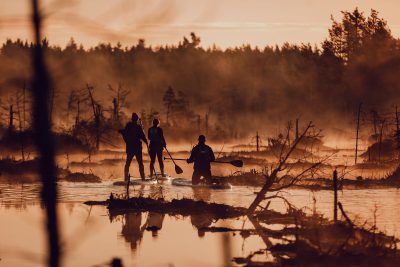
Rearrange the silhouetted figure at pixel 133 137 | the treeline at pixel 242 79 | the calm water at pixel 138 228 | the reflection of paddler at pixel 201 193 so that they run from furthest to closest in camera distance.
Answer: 1. the treeline at pixel 242 79
2. the silhouetted figure at pixel 133 137
3. the reflection of paddler at pixel 201 193
4. the calm water at pixel 138 228

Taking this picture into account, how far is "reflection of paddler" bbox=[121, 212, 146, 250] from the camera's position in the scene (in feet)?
57.0

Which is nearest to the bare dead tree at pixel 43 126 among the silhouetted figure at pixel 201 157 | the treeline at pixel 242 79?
the treeline at pixel 242 79

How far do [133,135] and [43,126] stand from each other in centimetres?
2380

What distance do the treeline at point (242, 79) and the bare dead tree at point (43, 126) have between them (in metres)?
0.29

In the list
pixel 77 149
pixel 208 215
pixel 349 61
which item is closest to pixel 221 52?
pixel 349 61

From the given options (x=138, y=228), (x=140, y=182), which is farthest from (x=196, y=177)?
(x=138, y=228)

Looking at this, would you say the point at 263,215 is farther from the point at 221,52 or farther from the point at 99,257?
the point at 221,52

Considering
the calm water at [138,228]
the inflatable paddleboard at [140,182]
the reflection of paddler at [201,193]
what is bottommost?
the calm water at [138,228]

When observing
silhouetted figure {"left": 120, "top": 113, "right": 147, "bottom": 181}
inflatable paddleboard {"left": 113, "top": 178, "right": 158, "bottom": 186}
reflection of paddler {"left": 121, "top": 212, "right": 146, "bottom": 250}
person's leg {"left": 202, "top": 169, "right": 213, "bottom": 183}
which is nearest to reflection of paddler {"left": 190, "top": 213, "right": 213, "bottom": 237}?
reflection of paddler {"left": 121, "top": 212, "right": 146, "bottom": 250}

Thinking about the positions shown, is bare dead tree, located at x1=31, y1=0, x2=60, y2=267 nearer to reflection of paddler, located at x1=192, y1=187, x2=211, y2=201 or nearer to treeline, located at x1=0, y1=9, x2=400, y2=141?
treeline, located at x1=0, y1=9, x2=400, y2=141

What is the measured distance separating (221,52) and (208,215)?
580ft

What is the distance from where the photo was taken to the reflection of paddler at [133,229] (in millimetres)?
17375

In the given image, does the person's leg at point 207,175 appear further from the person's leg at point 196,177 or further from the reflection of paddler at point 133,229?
the reflection of paddler at point 133,229

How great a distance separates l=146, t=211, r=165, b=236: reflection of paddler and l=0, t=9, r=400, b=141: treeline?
9.41m
